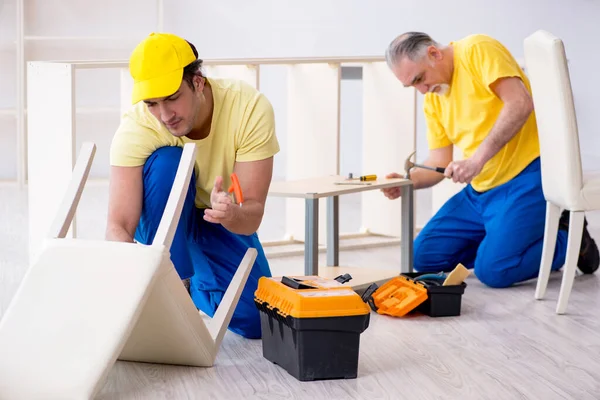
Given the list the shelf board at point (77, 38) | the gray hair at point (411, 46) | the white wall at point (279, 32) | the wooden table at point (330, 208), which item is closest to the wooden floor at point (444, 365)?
the wooden table at point (330, 208)

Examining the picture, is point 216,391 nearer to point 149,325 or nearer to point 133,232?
point 149,325

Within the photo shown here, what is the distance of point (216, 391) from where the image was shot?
2004mm

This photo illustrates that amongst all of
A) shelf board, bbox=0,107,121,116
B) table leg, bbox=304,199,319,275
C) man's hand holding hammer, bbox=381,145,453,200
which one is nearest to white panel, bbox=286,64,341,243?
man's hand holding hammer, bbox=381,145,453,200

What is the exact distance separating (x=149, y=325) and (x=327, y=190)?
0.92 m

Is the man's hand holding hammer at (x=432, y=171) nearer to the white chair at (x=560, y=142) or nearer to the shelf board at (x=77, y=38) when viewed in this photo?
the white chair at (x=560, y=142)

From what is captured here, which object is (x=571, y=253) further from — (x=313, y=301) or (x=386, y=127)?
(x=386, y=127)

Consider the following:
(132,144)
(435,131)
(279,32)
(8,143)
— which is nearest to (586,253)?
(435,131)

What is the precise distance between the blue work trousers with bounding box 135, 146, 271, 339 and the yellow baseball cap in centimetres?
28

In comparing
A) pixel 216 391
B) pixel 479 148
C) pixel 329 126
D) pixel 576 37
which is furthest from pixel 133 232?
pixel 576 37

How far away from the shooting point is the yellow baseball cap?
1998 mm

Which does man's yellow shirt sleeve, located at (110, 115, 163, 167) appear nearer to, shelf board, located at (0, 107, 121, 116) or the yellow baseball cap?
the yellow baseball cap

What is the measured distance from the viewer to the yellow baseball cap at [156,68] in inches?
78.7

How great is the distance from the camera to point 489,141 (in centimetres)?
298

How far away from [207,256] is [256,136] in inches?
16.2
